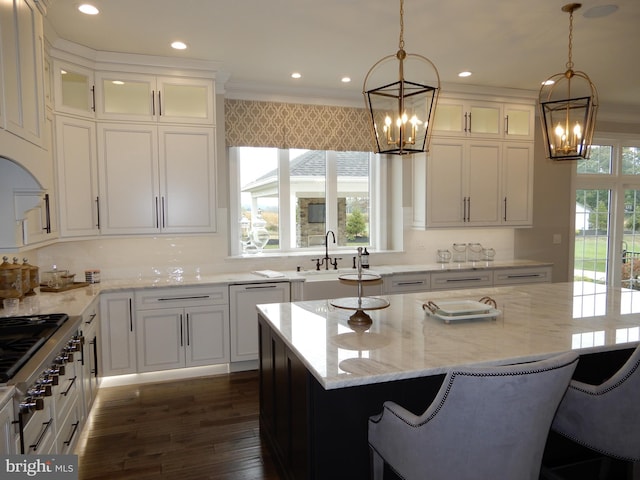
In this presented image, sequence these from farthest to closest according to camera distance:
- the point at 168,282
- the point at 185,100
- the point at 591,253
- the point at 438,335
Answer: the point at 591,253 → the point at 185,100 → the point at 168,282 → the point at 438,335

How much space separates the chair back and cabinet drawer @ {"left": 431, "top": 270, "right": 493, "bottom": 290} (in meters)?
2.84

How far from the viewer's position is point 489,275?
5.01 meters

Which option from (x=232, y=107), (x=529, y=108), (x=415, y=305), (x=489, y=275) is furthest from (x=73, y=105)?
(x=529, y=108)

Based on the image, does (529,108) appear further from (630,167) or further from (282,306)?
(282,306)

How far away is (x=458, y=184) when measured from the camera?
5043 mm

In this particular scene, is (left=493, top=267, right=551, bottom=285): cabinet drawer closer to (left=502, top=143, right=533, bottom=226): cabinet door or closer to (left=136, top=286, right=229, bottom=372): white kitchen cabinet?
(left=502, top=143, right=533, bottom=226): cabinet door

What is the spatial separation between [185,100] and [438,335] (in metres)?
3.22

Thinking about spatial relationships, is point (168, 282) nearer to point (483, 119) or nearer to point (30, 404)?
point (30, 404)

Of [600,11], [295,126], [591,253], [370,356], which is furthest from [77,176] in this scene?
[591,253]

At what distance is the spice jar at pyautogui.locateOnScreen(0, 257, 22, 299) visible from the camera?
290cm

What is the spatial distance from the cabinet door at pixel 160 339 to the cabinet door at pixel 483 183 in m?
Result: 3.40

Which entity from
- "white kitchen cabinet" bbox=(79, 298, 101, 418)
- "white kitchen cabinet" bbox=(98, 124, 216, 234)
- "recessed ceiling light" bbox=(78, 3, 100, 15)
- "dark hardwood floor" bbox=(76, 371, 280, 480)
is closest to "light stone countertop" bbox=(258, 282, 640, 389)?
"dark hardwood floor" bbox=(76, 371, 280, 480)

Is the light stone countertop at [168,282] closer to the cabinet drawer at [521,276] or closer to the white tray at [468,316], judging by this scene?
the cabinet drawer at [521,276]

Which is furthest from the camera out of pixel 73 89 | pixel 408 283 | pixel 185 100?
pixel 408 283
